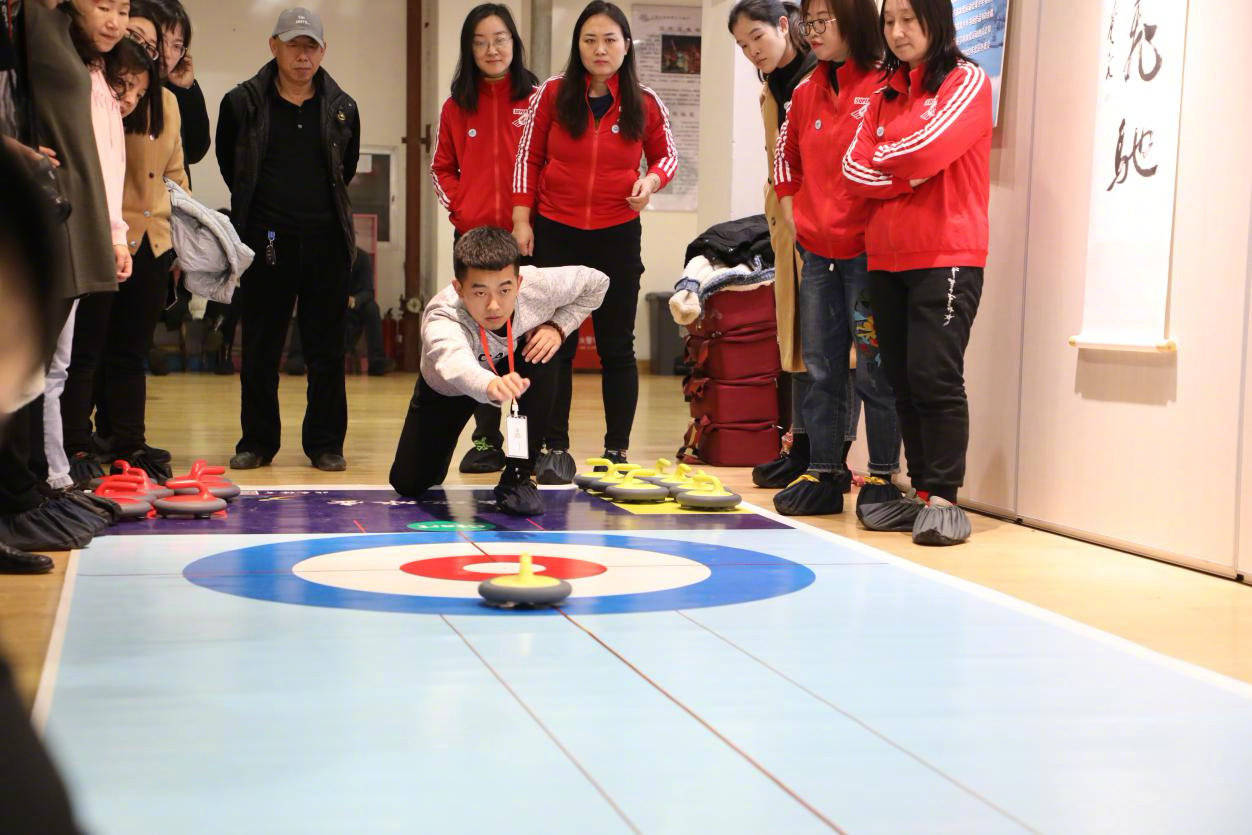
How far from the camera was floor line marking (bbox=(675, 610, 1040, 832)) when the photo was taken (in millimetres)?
1416

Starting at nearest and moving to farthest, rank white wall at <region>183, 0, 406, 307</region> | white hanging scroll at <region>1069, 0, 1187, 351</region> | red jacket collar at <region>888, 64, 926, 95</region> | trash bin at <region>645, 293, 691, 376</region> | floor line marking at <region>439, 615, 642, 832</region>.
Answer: floor line marking at <region>439, 615, 642, 832</region>
white hanging scroll at <region>1069, 0, 1187, 351</region>
red jacket collar at <region>888, 64, 926, 95</region>
white wall at <region>183, 0, 406, 307</region>
trash bin at <region>645, 293, 691, 376</region>

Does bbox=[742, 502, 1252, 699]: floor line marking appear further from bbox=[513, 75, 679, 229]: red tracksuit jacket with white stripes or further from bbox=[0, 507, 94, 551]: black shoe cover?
bbox=[0, 507, 94, 551]: black shoe cover

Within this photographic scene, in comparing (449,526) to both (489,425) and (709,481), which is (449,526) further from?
(489,425)

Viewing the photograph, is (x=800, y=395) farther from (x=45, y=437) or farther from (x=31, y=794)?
(x=31, y=794)

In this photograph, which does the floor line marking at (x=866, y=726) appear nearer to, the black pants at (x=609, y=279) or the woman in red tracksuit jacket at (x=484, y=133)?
the black pants at (x=609, y=279)

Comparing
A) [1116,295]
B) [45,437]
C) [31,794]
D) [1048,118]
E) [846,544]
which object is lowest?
[846,544]

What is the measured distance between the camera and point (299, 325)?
4.42 m

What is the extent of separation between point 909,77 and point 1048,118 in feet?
1.45

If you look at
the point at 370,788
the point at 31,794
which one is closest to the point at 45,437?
the point at 370,788

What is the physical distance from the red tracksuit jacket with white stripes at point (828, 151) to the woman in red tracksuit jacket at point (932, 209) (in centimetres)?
17

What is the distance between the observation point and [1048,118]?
137 inches

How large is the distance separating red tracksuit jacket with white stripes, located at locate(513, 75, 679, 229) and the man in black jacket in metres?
0.72

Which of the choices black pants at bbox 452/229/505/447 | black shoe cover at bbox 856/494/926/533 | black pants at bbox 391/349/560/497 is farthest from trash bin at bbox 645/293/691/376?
black shoe cover at bbox 856/494/926/533

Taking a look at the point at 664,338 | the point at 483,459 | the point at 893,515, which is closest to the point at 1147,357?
the point at 893,515
